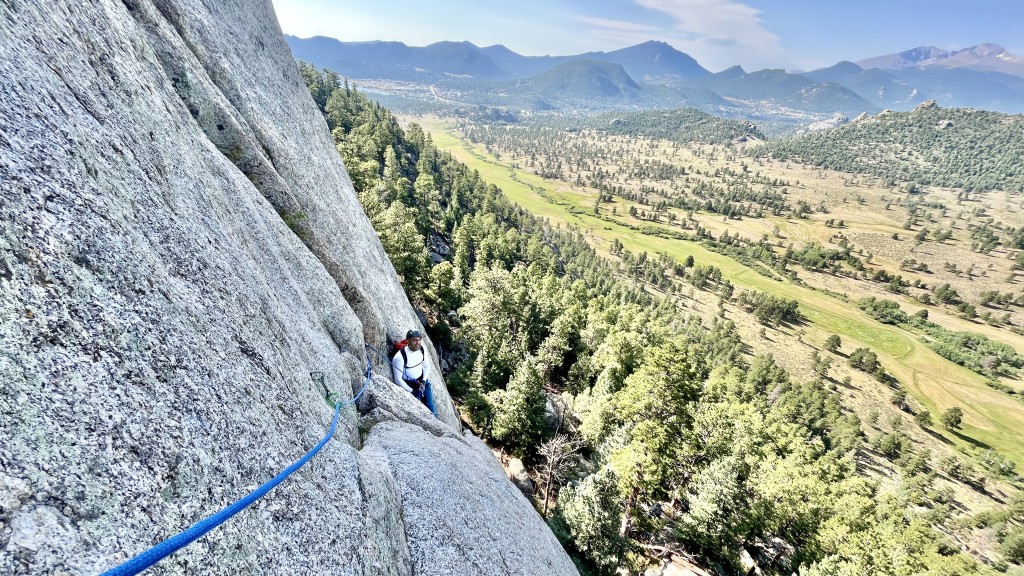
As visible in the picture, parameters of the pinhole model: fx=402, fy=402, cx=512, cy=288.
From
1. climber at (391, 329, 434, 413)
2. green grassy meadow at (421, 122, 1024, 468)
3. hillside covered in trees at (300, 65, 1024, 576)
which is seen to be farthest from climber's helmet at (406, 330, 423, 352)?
green grassy meadow at (421, 122, 1024, 468)

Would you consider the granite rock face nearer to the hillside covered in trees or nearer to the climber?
the climber

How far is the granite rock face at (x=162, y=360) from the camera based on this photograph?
4117 millimetres

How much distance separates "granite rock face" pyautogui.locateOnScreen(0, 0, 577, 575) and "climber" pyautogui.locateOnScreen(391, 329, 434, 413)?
3.62 meters

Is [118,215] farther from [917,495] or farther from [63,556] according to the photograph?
[917,495]

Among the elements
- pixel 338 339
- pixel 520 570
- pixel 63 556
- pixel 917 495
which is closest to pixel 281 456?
pixel 63 556

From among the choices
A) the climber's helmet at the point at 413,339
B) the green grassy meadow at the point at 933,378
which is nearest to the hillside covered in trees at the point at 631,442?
the climber's helmet at the point at 413,339

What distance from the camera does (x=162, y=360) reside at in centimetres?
557

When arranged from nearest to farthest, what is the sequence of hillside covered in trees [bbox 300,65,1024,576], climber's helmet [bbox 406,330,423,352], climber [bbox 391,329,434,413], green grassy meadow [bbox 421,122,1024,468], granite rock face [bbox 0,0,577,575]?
1. granite rock face [bbox 0,0,577,575]
2. climber's helmet [bbox 406,330,423,352]
3. climber [bbox 391,329,434,413]
4. hillside covered in trees [bbox 300,65,1024,576]
5. green grassy meadow [bbox 421,122,1024,468]

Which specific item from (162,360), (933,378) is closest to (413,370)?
(162,360)

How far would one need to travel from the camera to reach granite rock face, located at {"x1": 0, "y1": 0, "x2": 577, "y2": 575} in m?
4.12

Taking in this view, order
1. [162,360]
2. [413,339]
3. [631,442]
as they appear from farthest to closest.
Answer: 1. [631,442]
2. [413,339]
3. [162,360]

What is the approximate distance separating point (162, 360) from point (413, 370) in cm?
1247

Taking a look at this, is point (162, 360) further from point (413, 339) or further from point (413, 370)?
point (413, 370)

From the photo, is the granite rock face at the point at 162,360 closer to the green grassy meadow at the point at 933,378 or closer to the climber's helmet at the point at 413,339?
the climber's helmet at the point at 413,339
